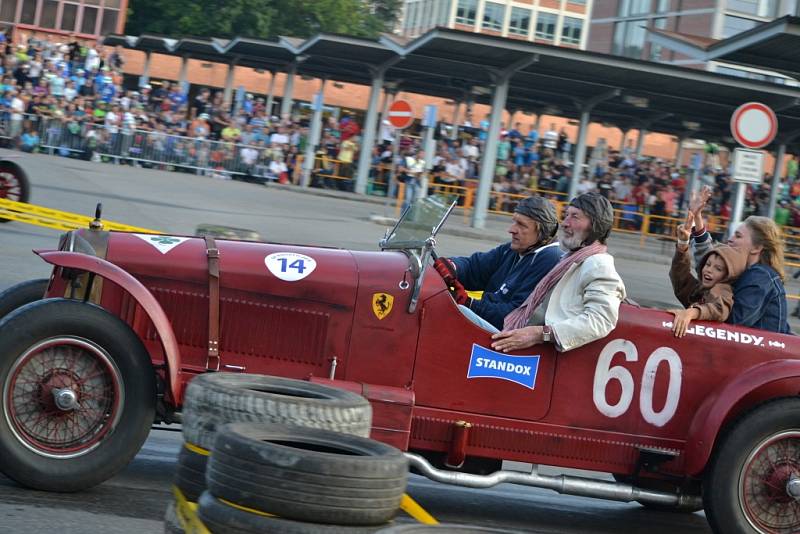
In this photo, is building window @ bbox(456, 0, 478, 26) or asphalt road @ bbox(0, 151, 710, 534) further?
building window @ bbox(456, 0, 478, 26)

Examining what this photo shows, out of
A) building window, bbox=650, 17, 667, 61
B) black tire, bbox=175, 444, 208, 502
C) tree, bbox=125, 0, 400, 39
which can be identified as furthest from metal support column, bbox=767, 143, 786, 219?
tree, bbox=125, 0, 400, 39

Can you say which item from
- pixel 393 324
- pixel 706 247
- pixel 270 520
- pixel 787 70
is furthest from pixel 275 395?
pixel 787 70

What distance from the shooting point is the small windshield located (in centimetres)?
573

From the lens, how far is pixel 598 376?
563 centimetres

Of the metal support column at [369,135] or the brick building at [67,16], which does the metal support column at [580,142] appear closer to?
the metal support column at [369,135]

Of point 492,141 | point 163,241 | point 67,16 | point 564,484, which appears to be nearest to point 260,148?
point 492,141

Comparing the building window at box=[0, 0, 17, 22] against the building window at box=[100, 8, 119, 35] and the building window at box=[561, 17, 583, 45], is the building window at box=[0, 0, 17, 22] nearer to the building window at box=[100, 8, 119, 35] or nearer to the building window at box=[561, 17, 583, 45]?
the building window at box=[100, 8, 119, 35]

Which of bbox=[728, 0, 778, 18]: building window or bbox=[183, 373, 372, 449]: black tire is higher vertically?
bbox=[728, 0, 778, 18]: building window

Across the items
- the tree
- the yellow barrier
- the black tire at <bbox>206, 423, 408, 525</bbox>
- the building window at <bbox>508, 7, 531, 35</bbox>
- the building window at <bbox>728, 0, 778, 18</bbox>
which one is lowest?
the black tire at <bbox>206, 423, 408, 525</bbox>

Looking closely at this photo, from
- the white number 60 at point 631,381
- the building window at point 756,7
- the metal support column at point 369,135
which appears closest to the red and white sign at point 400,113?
the metal support column at point 369,135

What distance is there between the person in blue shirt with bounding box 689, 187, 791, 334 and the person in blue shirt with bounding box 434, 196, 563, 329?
89cm

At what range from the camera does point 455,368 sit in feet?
18.1

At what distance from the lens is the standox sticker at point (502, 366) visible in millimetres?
5516

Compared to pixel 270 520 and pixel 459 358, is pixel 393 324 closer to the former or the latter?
pixel 459 358
